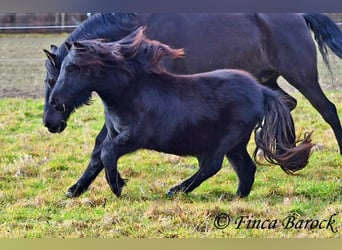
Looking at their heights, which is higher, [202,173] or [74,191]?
[202,173]

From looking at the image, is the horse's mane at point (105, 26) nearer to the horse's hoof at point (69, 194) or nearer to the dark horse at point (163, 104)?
the dark horse at point (163, 104)

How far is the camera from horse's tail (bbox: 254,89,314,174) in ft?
12.5

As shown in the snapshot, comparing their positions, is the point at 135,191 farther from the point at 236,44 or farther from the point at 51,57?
the point at 236,44

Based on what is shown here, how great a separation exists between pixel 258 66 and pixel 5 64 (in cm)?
149

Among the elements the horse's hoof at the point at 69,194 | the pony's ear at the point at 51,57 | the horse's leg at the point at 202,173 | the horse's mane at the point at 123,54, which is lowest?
the horse's hoof at the point at 69,194

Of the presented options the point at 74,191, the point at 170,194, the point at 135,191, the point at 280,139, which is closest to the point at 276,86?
the point at 280,139

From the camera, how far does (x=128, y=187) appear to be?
3.99m

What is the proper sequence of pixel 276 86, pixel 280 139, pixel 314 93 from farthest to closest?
pixel 314 93, pixel 276 86, pixel 280 139

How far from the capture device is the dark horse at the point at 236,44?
4.01 m

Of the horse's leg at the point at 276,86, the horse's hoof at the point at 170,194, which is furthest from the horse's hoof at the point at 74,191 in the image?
the horse's leg at the point at 276,86

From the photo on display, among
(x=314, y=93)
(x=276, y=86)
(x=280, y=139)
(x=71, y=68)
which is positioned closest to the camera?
(x=71, y=68)

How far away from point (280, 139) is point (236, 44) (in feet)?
2.35

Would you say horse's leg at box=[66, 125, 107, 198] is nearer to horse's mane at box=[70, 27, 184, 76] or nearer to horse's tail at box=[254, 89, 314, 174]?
horse's mane at box=[70, 27, 184, 76]

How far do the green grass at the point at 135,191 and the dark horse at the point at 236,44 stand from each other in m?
0.13
